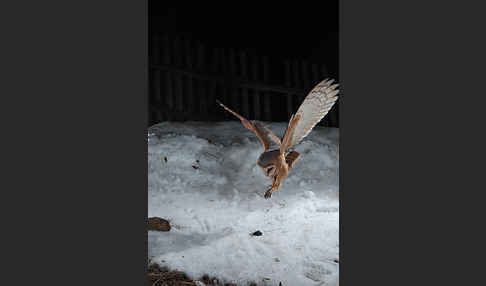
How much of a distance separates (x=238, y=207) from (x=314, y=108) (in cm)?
61

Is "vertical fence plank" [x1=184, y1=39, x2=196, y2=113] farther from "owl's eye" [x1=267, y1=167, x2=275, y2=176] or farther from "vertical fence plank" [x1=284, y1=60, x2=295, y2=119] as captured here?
"owl's eye" [x1=267, y1=167, x2=275, y2=176]

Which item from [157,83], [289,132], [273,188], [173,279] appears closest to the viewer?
[173,279]

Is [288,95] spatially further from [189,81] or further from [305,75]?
[189,81]

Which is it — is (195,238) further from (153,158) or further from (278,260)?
(153,158)

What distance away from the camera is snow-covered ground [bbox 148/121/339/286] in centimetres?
178

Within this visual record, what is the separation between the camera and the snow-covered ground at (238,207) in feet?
5.84

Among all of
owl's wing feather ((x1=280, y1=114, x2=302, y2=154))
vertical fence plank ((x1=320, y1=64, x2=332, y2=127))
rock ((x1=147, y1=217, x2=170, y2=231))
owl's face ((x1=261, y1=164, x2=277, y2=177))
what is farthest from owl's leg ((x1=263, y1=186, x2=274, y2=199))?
vertical fence plank ((x1=320, y1=64, x2=332, y2=127))

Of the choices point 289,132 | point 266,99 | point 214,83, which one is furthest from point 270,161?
point 214,83

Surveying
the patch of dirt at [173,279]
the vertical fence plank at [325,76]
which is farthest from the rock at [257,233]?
the vertical fence plank at [325,76]

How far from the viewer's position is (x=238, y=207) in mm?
2193

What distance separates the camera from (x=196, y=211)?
2.12 metres

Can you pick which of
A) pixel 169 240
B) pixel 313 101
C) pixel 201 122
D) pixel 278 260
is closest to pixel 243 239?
pixel 278 260

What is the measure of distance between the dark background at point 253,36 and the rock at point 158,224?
0.76 m

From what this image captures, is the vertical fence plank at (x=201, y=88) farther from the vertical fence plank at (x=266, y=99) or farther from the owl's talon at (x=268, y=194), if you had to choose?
the owl's talon at (x=268, y=194)
